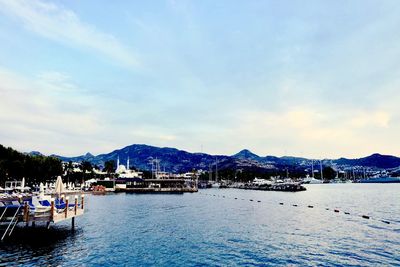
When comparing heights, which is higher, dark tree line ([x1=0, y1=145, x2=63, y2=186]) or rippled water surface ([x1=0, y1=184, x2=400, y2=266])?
dark tree line ([x1=0, y1=145, x2=63, y2=186])

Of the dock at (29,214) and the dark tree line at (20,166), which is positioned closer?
the dock at (29,214)

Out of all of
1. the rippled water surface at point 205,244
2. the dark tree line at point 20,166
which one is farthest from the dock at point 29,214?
the dark tree line at point 20,166

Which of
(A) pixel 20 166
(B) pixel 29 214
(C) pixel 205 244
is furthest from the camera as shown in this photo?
(A) pixel 20 166

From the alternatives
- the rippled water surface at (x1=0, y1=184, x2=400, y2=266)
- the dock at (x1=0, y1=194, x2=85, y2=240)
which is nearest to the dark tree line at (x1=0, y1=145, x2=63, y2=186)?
the rippled water surface at (x1=0, y1=184, x2=400, y2=266)


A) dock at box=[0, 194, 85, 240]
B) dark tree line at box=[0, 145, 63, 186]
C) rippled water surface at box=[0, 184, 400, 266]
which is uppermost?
dark tree line at box=[0, 145, 63, 186]

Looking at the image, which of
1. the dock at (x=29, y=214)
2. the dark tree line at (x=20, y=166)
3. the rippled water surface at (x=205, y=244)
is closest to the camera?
the rippled water surface at (x=205, y=244)

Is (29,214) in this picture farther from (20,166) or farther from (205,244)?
(20,166)

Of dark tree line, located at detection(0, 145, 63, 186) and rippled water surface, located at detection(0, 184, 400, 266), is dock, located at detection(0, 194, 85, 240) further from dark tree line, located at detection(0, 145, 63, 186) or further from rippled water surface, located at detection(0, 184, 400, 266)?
dark tree line, located at detection(0, 145, 63, 186)

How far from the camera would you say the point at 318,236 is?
4538 cm

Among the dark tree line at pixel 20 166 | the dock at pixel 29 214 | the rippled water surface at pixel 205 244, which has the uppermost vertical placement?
the dark tree line at pixel 20 166

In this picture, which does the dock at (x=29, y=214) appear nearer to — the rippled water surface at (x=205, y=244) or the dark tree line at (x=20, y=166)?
Answer: the rippled water surface at (x=205, y=244)

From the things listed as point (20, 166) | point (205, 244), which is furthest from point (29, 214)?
point (20, 166)

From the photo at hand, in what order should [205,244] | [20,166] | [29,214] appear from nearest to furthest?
[205,244] < [29,214] < [20,166]

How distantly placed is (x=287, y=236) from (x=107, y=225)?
30579 mm
